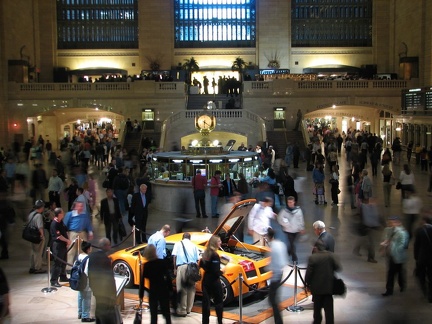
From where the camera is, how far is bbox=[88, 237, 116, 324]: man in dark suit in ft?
25.8

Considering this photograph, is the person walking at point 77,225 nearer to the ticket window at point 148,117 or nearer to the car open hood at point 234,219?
the car open hood at point 234,219

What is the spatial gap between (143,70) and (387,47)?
18875 mm

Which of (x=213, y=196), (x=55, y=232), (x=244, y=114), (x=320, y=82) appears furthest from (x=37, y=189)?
(x=320, y=82)

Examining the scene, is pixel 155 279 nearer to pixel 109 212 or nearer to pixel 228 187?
pixel 109 212

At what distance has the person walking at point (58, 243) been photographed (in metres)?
11.1

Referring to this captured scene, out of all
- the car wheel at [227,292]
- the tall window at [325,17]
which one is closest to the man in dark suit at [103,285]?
the car wheel at [227,292]

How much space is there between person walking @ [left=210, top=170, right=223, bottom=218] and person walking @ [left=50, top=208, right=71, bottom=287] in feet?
20.9

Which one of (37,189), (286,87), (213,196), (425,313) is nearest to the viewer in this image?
(425,313)

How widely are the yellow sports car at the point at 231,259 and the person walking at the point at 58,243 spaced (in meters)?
0.94

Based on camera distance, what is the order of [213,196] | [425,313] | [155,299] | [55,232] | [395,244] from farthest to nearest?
[213,196], [55,232], [395,244], [425,313], [155,299]

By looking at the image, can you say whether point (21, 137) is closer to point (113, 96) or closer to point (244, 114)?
point (113, 96)

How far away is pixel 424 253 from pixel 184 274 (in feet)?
12.3

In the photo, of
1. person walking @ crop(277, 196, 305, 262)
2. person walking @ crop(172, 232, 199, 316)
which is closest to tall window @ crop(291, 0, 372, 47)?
person walking @ crop(277, 196, 305, 262)

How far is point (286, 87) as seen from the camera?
1471 inches
